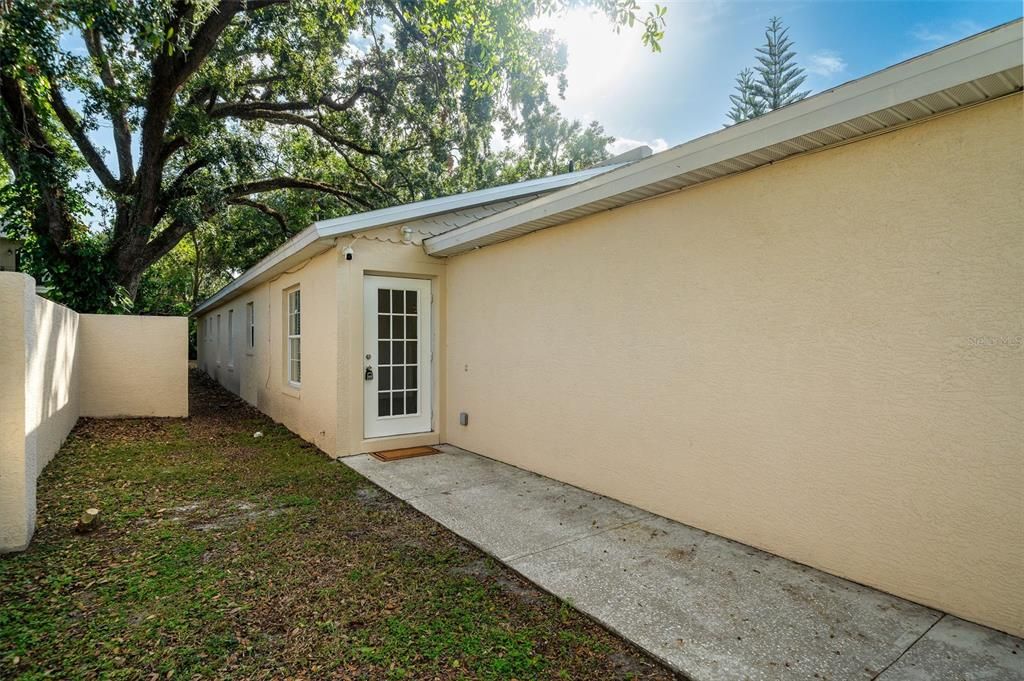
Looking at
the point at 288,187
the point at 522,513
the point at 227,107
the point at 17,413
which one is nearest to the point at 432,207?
the point at 522,513

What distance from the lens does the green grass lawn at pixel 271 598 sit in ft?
7.47

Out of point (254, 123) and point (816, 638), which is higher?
point (254, 123)

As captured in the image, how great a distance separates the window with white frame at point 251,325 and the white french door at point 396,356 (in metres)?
5.52

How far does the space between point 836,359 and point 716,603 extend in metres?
1.65

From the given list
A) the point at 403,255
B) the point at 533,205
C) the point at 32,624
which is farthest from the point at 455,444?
the point at 32,624

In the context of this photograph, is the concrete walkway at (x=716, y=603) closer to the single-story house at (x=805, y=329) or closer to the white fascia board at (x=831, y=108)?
the single-story house at (x=805, y=329)

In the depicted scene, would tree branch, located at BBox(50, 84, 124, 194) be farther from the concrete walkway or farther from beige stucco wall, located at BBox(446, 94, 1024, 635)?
the concrete walkway

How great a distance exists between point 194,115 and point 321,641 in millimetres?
10651

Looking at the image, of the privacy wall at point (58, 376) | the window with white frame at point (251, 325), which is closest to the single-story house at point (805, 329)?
the privacy wall at point (58, 376)

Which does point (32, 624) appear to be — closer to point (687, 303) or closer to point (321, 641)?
point (321, 641)

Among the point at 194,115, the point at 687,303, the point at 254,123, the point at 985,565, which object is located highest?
the point at 254,123

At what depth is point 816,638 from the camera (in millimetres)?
2410

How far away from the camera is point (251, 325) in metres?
10.9

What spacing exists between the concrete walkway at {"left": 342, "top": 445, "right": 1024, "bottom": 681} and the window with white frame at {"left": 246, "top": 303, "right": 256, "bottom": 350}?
8.01 m
